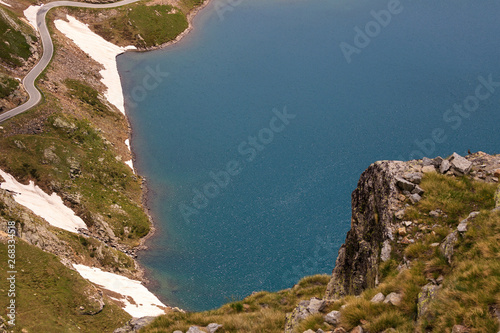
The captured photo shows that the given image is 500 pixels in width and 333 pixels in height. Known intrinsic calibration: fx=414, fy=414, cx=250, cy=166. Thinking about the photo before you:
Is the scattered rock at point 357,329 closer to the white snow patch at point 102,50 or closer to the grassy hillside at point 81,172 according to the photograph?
the grassy hillside at point 81,172

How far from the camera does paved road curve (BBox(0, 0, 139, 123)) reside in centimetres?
6664

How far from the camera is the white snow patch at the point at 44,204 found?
173ft

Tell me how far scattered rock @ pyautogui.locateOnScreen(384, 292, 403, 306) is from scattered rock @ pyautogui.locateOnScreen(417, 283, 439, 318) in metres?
0.72

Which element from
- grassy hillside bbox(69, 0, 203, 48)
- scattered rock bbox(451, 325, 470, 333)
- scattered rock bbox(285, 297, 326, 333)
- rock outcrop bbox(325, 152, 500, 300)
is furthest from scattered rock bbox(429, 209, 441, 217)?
grassy hillside bbox(69, 0, 203, 48)

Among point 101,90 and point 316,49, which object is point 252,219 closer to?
point 101,90

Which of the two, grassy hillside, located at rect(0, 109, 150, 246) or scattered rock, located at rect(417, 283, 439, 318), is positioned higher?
grassy hillside, located at rect(0, 109, 150, 246)

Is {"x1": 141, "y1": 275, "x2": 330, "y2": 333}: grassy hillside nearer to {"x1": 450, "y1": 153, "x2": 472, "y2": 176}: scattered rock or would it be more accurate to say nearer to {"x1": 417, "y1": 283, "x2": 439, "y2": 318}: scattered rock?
{"x1": 417, "y1": 283, "x2": 439, "y2": 318}: scattered rock

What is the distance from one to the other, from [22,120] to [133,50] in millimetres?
45794

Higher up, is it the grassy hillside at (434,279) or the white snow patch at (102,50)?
the white snow patch at (102,50)

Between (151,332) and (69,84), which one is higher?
(69,84)

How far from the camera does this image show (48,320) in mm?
33906

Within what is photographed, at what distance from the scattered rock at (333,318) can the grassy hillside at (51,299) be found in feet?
86.8

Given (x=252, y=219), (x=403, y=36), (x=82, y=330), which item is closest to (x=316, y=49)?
(x=403, y=36)

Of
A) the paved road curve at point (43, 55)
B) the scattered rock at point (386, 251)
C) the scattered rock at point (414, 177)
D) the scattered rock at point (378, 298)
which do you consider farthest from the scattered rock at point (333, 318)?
the paved road curve at point (43, 55)
